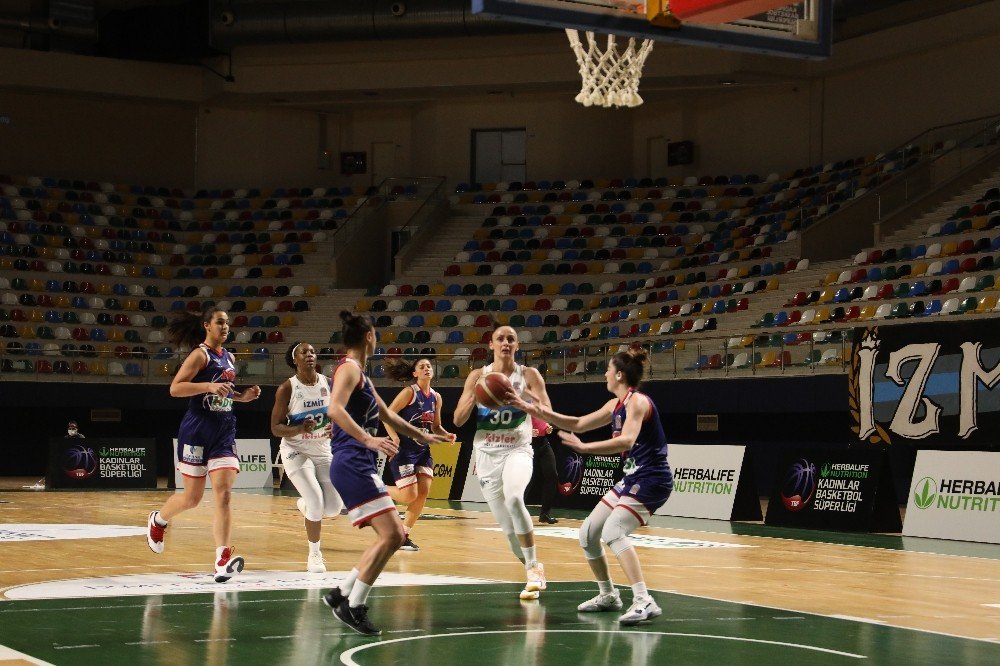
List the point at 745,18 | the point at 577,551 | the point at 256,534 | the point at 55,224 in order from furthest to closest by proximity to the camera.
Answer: the point at 55,224, the point at 256,534, the point at 577,551, the point at 745,18

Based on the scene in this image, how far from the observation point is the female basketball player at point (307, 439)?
1285 cm

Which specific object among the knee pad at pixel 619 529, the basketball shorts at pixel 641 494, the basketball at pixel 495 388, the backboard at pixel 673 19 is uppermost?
the backboard at pixel 673 19

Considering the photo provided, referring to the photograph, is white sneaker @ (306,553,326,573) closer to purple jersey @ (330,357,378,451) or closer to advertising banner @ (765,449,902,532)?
purple jersey @ (330,357,378,451)

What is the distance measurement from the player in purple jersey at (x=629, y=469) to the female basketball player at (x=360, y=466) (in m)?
1.19

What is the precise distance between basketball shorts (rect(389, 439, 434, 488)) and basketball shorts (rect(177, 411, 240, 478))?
3.86m

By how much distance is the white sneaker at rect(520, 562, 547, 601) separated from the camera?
1080cm

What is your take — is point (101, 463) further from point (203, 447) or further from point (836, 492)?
point (203, 447)

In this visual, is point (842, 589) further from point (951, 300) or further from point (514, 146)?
point (514, 146)

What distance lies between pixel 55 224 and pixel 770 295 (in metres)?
20.0

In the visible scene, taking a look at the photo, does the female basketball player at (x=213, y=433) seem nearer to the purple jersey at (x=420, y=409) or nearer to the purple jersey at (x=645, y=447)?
the purple jersey at (x=645, y=447)

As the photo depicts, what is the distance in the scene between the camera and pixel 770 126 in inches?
1499

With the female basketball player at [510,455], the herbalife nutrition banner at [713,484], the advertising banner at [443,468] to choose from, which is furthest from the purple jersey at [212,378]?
the advertising banner at [443,468]

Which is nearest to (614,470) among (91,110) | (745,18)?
(745,18)

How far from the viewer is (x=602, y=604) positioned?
400 inches
